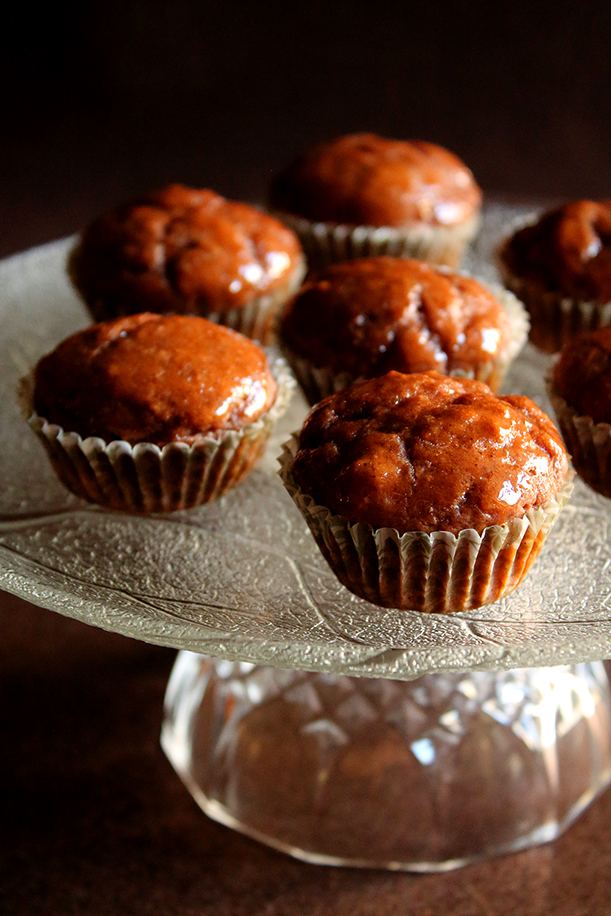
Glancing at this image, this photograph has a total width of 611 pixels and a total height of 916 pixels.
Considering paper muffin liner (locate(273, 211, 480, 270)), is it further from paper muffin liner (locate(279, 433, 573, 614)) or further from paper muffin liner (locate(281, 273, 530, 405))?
paper muffin liner (locate(279, 433, 573, 614))

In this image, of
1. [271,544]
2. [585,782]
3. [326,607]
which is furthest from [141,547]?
[585,782]

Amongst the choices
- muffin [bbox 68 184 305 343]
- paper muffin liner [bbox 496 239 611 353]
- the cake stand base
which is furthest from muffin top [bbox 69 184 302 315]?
the cake stand base

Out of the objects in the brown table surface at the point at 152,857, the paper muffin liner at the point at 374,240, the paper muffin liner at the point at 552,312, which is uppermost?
the paper muffin liner at the point at 374,240

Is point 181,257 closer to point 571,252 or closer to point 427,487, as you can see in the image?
point 571,252

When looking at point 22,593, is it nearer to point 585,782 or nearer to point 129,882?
point 129,882

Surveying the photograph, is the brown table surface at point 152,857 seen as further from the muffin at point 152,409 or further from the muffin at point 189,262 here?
the muffin at point 189,262

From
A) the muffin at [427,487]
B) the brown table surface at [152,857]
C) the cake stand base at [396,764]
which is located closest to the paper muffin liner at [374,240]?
the muffin at [427,487]
